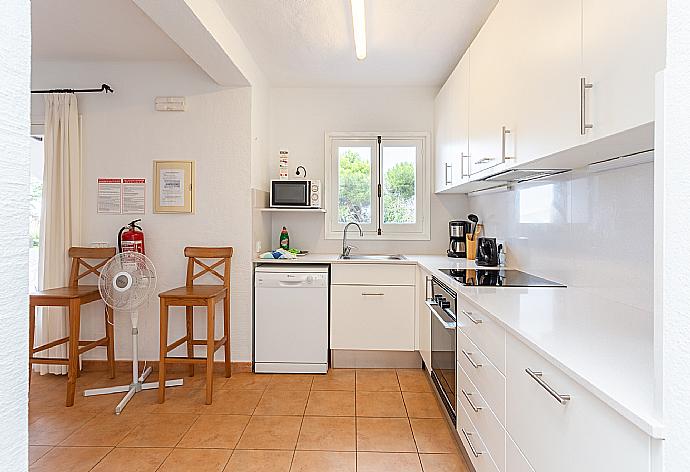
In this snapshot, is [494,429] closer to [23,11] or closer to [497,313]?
[497,313]

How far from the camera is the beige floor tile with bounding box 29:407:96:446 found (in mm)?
2973

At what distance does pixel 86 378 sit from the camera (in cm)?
406

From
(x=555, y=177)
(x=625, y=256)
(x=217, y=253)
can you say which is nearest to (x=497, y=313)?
(x=625, y=256)

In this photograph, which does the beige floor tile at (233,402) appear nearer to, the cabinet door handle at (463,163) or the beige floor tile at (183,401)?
the beige floor tile at (183,401)

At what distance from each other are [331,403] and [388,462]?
917 mm

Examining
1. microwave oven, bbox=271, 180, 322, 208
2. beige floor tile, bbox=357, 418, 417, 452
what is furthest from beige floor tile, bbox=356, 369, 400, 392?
microwave oven, bbox=271, 180, 322, 208

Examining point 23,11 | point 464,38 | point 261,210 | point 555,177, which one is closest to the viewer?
point 23,11

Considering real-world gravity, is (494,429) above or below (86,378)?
above

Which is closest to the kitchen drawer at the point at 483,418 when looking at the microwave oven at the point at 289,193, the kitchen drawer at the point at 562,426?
the kitchen drawer at the point at 562,426

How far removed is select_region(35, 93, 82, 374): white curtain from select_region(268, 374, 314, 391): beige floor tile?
1690 millimetres

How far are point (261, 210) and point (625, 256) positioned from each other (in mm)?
3107

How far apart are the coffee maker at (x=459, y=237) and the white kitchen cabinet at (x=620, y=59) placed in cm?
296

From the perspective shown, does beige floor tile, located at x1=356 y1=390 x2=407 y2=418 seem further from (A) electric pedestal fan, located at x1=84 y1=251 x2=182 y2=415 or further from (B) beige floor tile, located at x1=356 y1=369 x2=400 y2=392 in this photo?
(A) electric pedestal fan, located at x1=84 y1=251 x2=182 y2=415

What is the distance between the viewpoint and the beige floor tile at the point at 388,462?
8.48 ft
